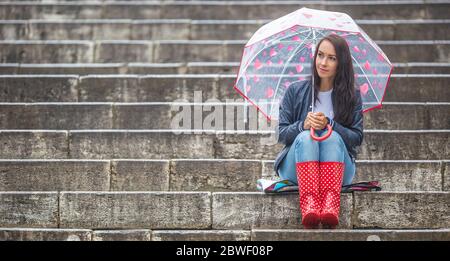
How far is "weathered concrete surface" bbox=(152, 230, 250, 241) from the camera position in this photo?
6973 millimetres

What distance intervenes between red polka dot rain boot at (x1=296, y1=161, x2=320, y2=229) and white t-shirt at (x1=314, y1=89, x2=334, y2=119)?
58 centimetres

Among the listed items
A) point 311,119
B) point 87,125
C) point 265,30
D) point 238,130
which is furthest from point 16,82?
point 311,119

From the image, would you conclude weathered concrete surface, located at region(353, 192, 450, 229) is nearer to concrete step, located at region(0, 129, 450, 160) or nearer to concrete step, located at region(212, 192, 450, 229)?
concrete step, located at region(212, 192, 450, 229)

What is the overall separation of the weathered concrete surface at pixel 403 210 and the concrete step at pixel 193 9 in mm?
5518

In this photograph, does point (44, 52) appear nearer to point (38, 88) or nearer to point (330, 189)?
point (38, 88)

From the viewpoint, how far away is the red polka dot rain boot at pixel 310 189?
6.72m

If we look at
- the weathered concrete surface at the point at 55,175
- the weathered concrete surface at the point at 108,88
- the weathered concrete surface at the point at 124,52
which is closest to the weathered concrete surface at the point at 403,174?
the weathered concrete surface at the point at 55,175

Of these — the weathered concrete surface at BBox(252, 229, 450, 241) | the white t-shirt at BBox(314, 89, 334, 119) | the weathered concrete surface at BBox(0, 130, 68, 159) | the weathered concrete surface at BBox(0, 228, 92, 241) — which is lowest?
the weathered concrete surface at BBox(0, 228, 92, 241)

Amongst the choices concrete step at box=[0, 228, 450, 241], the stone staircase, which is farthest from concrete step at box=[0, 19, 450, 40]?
concrete step at box=[0, 228, 450, 241]

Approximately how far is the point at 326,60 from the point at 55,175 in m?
2.47

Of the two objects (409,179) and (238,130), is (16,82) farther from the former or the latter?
(409,179)

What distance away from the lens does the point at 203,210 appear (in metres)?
7.24

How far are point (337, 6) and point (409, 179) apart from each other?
4.95 metres
